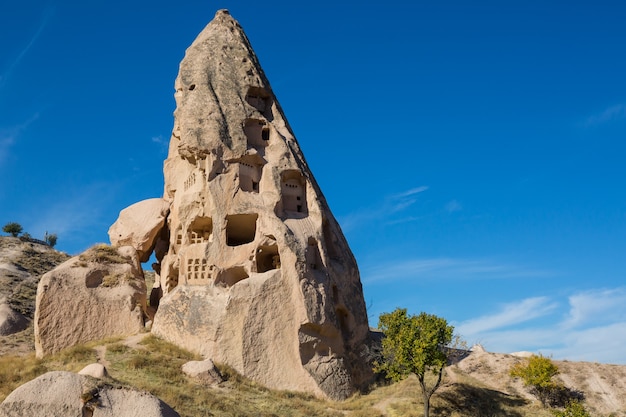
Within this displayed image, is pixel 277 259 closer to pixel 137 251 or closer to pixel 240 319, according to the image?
pixel 240 319

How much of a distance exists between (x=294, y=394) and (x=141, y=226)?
14.1 metres

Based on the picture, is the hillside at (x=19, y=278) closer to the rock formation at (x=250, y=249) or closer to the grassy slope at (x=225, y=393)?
the rock formation at (x=250, y=249)

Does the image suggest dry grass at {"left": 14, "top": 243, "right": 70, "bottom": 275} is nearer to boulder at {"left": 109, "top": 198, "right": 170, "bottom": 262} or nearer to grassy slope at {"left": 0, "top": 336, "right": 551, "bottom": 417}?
boulder at {"left": 109, "top": 198, "right": 170, "bottom": 262}

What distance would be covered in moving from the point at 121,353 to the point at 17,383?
4.48 metres

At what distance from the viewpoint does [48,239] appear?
223ft

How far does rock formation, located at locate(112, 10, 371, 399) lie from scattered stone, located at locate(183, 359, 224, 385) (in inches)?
53.7

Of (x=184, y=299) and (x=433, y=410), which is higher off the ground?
(x=184, y=299)

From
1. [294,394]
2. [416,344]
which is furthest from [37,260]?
[416,344]

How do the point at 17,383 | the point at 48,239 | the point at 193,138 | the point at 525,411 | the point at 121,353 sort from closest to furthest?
the point at 17,383 → the point at 121,353 → the point at 525,411 → the point at 193,138 → the point at 48,239

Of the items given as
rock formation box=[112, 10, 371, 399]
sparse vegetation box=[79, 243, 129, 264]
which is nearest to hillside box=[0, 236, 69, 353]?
sparse vegetation box=[79, 243, 129, 264]

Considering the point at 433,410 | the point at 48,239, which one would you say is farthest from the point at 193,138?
the point at 48,239

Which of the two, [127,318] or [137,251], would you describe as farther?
[137,251]

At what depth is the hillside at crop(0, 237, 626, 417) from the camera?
67.8ft

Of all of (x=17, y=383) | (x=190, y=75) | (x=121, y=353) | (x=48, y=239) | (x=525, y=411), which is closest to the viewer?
(x=17, y=383)
